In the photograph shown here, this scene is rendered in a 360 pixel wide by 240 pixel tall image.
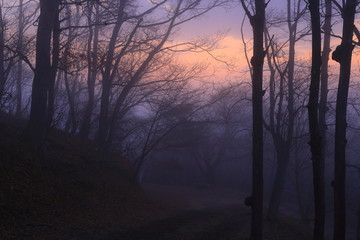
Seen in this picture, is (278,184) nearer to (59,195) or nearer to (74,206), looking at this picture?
(74,206)

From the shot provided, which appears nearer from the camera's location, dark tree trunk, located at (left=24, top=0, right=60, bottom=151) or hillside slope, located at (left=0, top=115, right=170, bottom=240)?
hillside slope, located at (left=0, top=115, right=170, bottom=240)

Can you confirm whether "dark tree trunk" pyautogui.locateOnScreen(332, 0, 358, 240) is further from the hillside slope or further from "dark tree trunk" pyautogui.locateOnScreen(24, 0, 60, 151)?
"dark tree trunk" pyautogui.locateOnScreen(24, 0, 60, 151)

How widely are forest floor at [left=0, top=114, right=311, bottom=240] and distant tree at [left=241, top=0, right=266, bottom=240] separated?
157 cm

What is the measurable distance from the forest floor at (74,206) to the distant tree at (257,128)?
157 centimetres

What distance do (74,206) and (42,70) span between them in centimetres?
506

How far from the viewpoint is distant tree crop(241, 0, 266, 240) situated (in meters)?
12.0

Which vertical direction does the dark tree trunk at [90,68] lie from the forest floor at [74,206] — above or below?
above

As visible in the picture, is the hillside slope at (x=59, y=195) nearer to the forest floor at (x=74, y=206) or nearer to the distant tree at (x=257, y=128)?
the forest floor at (x=74, y=206)

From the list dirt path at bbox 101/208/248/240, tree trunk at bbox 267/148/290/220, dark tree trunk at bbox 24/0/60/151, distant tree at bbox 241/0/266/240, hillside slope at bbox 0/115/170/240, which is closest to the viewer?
hillside slope at bbox 0/115/170/240

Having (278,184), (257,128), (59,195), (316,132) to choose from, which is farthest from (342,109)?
(278,184)

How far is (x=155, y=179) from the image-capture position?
160 ft

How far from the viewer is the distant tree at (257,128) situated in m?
12.0

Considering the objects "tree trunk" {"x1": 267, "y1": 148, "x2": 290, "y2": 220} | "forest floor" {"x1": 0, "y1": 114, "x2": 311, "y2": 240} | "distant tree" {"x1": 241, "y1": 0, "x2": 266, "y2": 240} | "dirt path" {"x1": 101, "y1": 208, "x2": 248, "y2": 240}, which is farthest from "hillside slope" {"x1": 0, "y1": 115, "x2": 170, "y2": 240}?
"tree trunk" {"x1": 267, "y1": 148, "x2": 290, "y2": 220}

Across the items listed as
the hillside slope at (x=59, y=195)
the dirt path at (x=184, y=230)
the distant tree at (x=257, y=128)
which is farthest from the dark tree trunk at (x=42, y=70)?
the distant tree at (x=257, y=128)
